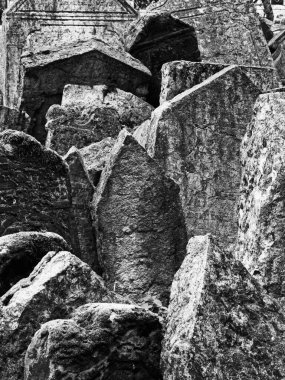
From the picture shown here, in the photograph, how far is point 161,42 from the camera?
40.4 feet

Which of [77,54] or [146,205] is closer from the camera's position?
[146,205]

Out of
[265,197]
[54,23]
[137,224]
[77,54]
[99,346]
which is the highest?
[54,23]

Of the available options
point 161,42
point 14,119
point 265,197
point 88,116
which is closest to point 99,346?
point 265,197

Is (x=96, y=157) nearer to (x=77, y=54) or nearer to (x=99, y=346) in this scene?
(x=77, y=54)

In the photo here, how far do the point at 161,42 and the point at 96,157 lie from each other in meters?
4.13

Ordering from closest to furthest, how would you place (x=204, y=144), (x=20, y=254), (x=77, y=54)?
(x=20, y=254) → (x=204, y=144) → (x=77, y=54)

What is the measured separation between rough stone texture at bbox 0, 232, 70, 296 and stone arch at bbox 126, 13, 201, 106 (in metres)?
6.42

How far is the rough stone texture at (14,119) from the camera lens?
35.9 ft

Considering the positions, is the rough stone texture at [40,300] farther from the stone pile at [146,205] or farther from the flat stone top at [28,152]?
the flat stone top at [28,152]

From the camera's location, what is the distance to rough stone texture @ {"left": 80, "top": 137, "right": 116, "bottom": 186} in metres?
7.73

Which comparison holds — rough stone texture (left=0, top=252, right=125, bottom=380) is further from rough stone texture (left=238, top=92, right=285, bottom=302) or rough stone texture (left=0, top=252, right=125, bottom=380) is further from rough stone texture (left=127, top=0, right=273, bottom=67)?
rough stone texture (left=127, top=0, right=273, bottom=67)

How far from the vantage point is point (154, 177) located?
712cm

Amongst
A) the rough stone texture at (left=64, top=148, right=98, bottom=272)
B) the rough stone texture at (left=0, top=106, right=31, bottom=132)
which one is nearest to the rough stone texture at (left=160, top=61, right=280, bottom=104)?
the rough stone texture at (left=64, top=148, right=98, bottom=272)

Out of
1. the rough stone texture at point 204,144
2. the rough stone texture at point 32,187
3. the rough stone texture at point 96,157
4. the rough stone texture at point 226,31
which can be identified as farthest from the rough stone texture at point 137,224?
the rough stone texture at point 226,31
